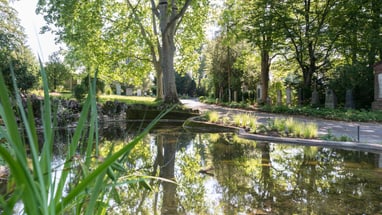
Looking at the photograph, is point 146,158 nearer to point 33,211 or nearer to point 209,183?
point 209,183

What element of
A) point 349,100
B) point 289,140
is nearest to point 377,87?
point 349,100

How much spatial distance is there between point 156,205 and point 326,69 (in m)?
22.8

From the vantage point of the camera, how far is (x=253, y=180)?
5.54m

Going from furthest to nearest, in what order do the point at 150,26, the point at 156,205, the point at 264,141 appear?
the point at 150,26 → the point at 264,141 → the point at 156,205

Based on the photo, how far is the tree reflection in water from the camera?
13.9 feet

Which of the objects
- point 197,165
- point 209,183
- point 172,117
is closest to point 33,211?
point 209,183

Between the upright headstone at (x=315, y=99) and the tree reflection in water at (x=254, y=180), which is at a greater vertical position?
the upright headstone at (x=315, y=99)

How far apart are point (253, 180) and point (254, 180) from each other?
0.02 meters

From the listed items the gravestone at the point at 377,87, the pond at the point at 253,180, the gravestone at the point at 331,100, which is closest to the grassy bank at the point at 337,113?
the gravestone at the point at 377,87

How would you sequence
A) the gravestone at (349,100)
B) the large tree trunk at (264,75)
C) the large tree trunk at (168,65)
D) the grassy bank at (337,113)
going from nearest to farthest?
the grassy bank at (337,113) → the large tree trunk at (168,65) → the gravestone at (349,100) → the large tree trunk at (264,75)

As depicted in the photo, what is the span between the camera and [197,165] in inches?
265

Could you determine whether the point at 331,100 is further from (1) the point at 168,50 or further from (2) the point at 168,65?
(1) the point at 168,50

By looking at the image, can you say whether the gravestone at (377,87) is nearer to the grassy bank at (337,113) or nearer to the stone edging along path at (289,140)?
the grassy bank at (337,113)

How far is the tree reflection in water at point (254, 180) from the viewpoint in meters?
4.24
